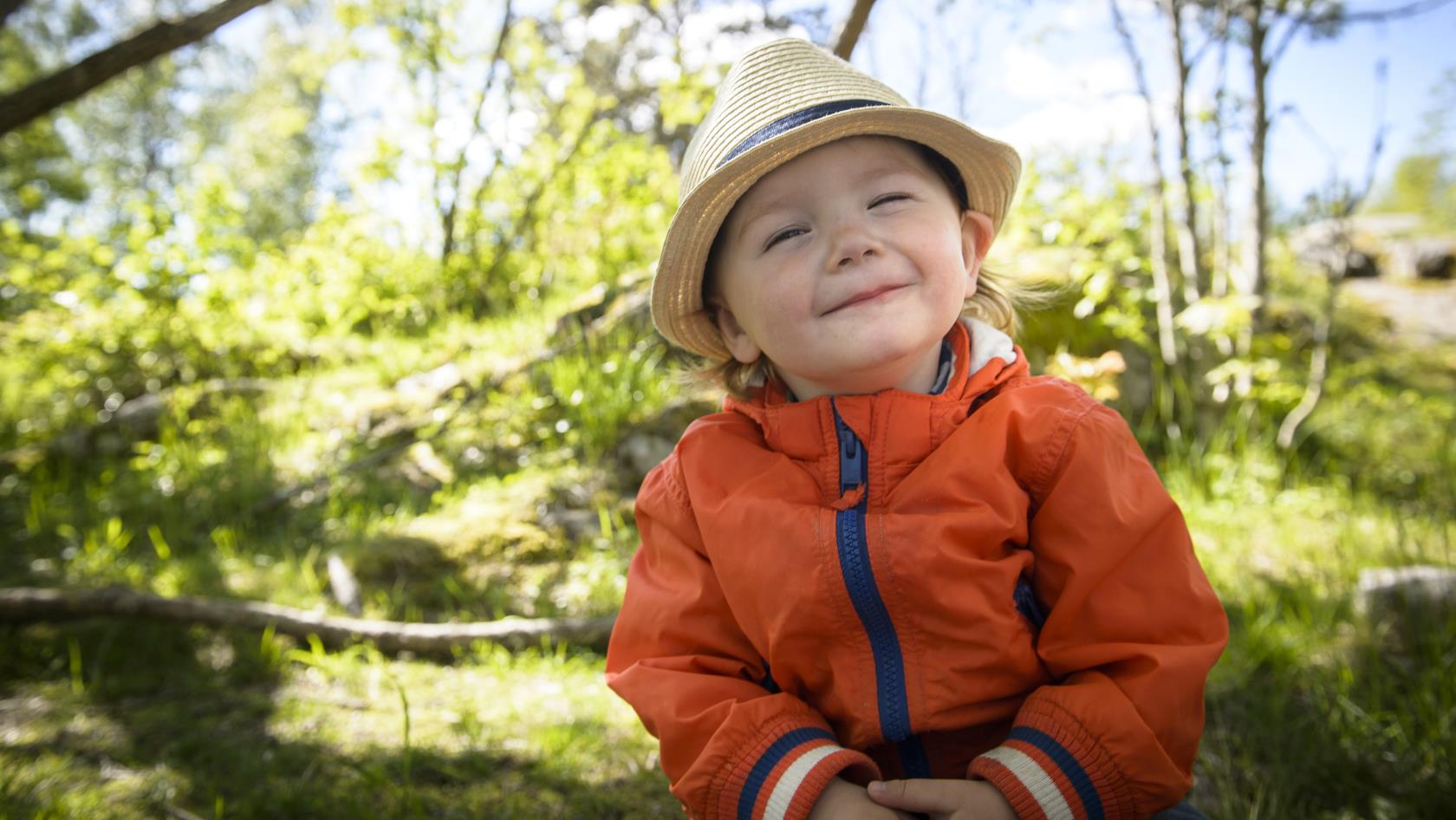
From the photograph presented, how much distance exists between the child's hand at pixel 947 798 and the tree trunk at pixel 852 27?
2.07 m

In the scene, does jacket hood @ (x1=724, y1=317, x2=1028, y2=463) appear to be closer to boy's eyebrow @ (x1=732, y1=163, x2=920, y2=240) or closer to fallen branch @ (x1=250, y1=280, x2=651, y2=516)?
boy's eyebrow @ (x1=732, y1=163, x2=920, y2=240)

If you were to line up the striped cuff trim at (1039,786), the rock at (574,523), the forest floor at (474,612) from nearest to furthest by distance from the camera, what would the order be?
1. the striped cuff trim at (1039,786)
2. the forest floor at (474,612)
3. the rock at (574,523)

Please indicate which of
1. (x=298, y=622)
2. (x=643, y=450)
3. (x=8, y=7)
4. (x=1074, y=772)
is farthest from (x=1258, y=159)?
(x=8, y=7)

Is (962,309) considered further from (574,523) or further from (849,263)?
(574,523)

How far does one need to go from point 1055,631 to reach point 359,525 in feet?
11.0

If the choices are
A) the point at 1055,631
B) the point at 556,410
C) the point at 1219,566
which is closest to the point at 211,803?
the point at 1055,631

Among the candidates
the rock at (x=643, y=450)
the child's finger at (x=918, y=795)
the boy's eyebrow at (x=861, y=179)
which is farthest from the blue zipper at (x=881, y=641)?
the rock at (x=643, y=450)

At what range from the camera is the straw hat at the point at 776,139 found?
1.45 metres

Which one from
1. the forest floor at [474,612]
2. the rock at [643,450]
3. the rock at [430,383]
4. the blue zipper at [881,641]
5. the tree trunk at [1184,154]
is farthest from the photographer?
the rock at [430,383]

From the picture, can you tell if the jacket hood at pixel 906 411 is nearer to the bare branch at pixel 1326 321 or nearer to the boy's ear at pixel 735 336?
the boy's ear at pixel 735 336

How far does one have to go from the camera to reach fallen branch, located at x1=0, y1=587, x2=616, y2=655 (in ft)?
9.64

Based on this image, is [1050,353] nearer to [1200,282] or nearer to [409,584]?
[1200,282]

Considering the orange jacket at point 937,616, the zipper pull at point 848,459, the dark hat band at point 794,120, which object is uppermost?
the dark hat band at point 794,120

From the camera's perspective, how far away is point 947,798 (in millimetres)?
1269
